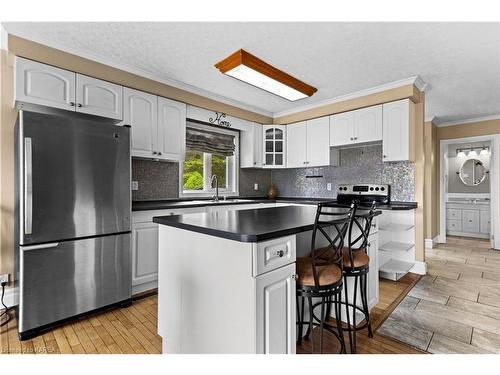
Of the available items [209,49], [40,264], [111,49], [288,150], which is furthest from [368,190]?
[40,264]

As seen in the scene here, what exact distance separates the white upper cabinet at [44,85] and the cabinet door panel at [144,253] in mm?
1294

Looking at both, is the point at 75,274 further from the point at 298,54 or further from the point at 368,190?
the point at 368,190

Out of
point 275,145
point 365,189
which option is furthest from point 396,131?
point 275,145

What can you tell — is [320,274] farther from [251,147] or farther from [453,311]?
[251,147]

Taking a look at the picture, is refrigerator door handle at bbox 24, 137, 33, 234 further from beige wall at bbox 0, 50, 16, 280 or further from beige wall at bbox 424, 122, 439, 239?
beige wall at bbox 424, 122, 439, 239

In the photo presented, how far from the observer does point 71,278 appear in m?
2.17

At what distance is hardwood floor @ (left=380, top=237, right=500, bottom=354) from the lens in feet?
6.39

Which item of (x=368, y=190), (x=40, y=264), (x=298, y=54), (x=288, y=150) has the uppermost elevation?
(x=298, y=54)

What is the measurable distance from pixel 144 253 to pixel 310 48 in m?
2.56

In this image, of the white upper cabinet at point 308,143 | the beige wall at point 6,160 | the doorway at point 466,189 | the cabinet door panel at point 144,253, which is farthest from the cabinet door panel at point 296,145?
the beige wall at point 6,160

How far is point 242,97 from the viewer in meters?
4.05

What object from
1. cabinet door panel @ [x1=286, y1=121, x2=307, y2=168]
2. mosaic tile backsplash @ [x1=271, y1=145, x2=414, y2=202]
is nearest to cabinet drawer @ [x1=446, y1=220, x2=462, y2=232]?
mosaic tile backsplash @ [x1=271, y1=145, x2=414, y2=202]

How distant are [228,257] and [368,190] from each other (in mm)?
3167
